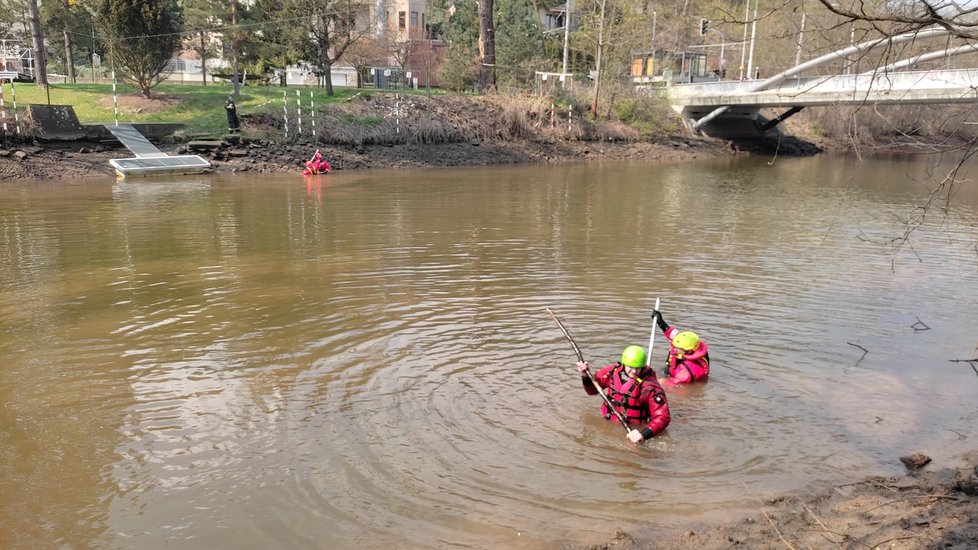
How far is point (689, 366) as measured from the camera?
807 cm

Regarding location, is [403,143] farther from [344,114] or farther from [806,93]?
[806,93]

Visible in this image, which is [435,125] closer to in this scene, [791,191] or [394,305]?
[791,191]

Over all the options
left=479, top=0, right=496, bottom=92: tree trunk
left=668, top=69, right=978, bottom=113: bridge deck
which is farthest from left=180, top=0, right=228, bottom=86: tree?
left=668, top=69, right=978, bottom=113: bridge deck

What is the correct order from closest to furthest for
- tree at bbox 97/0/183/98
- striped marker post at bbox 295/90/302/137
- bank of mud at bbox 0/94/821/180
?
1. bank of mud at bbox 0/94/821/180
2. tree at bbox 97/0/183/98
3. striped marker post at bbox 295/90/302/137

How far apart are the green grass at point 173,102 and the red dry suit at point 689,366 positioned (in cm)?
2517

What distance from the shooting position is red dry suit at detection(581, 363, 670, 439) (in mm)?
6793

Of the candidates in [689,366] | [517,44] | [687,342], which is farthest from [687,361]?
[517,44]

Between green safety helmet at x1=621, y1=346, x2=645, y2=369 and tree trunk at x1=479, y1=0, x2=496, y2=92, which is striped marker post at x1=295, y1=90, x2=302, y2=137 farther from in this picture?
green safety helmet at x1=621, y1=346, x2=645, y2=369

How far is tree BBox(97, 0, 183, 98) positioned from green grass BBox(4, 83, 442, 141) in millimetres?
1567

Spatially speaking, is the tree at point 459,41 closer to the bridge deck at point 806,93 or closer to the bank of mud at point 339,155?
the bank of mud at point 339,155

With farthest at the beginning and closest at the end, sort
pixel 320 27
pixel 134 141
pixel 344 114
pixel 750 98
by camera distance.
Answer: pixel 750 98 < pixel 320 27 < pixel 344 114 < pixel 134 141

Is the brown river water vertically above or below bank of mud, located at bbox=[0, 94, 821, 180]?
below

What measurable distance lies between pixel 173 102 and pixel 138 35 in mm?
3177

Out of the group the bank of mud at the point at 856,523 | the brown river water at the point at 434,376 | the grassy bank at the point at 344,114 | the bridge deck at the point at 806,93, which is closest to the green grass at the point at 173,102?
the grassy bank at the point at 344,114
